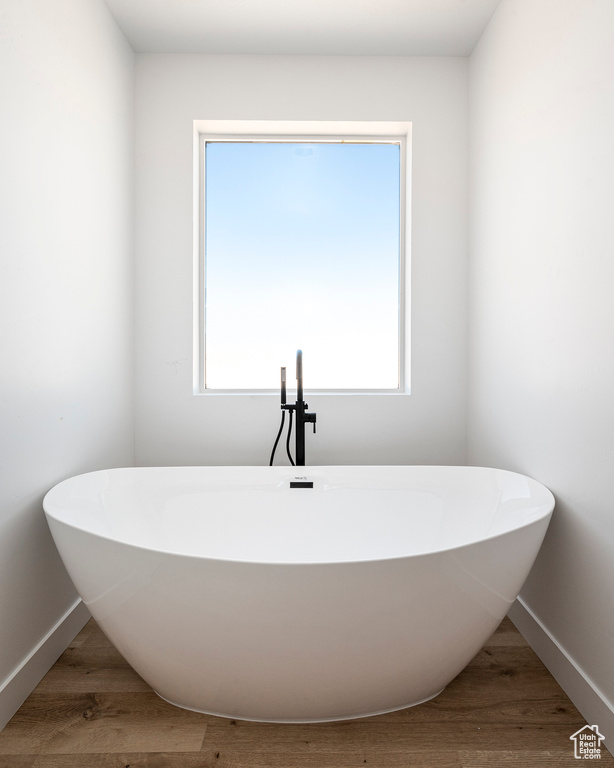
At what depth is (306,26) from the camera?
7.05 ft

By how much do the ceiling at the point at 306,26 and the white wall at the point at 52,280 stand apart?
19 centimetres

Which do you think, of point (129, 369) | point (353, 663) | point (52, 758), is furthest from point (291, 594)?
point (129, 369)

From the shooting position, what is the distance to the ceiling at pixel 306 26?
204 cm

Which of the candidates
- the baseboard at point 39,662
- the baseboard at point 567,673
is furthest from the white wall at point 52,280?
the baseboard at point 567,673

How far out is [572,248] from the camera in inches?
59.1

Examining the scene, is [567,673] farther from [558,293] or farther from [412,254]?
[412,254]

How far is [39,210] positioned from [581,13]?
5.93 feet

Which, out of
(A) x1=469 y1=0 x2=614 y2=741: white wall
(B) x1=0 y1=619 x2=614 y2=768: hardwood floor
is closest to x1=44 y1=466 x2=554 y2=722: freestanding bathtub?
(B) x1=0 y1=619 x2=614 y2=768: hardwood floor

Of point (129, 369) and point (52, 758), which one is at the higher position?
point (129, 369)

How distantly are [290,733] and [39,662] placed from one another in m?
0.87

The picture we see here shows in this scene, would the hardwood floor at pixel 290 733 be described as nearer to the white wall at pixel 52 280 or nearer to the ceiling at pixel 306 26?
the white wall at pixel 52 280

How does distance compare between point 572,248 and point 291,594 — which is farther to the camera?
point 572,248

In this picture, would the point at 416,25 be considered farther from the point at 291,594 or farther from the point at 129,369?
the point at 291,594

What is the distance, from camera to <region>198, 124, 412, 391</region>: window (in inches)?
99.4
